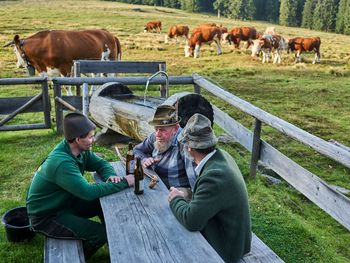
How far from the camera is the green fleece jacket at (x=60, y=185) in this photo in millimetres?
3533

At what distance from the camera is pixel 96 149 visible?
7.81 metres

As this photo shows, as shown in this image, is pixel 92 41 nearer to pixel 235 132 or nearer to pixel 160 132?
pixel 235 132

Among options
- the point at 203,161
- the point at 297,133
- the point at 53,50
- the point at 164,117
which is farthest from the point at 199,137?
the point at 53,50

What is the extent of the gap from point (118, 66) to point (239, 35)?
23.6 meters

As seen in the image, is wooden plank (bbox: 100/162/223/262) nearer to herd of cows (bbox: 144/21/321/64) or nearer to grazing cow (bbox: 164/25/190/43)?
herd of cows (bbox: 144/21/321/64)

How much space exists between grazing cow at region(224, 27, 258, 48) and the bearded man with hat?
28.5m

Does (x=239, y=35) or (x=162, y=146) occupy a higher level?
(x=162, y=146)

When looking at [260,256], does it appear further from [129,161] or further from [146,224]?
[129,161]

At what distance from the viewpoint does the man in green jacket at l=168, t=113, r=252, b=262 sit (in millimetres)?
2891

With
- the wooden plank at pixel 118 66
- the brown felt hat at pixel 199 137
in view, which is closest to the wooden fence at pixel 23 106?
the wooden plank at pixel 118 66

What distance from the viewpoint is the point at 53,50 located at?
1212cm

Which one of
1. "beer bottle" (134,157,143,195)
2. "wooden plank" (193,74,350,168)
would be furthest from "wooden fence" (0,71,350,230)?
"beer bottle" (134,157,143,195)

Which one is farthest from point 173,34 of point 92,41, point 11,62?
point 92,41

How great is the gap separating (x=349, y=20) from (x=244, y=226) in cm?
7001
